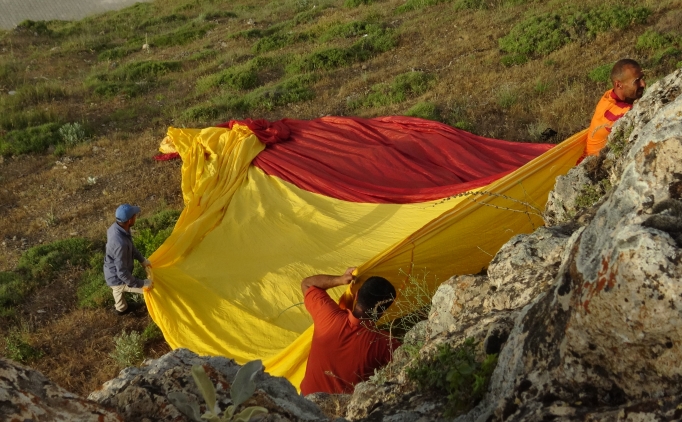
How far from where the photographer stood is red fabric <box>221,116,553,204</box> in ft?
24.9

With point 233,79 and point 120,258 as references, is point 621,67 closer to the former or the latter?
point 120,258

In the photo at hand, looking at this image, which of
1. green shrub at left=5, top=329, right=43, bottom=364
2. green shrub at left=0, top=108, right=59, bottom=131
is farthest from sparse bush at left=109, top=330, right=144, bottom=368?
green shrub at left=0, top=108, right=59, bottom=131

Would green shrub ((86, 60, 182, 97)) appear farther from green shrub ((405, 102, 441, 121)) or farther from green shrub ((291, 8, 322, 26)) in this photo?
green shrub ((405, 102, 441, 121))

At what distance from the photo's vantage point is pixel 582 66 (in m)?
11.0

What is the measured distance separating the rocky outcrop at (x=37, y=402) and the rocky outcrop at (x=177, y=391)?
150mm

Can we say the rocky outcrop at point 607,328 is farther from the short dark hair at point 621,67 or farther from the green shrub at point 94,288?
the green shrub at point 94,288

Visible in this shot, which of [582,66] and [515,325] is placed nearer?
[515,325]

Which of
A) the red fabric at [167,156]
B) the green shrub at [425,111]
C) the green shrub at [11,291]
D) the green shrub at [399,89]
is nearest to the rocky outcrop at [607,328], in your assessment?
the green shrub at [11,291]

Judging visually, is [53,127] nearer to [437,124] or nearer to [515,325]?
[437,124]

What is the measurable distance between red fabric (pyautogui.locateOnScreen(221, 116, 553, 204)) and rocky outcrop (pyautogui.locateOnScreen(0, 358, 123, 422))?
201 inches

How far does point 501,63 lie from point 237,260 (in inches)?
266

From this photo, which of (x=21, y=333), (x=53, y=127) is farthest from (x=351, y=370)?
(x=53, y=127)

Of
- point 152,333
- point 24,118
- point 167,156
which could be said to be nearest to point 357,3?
point 24,118

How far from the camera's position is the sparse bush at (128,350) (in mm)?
6328
